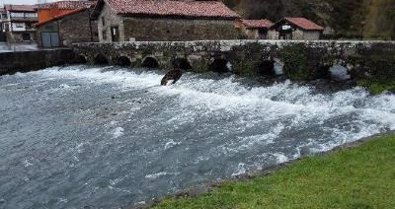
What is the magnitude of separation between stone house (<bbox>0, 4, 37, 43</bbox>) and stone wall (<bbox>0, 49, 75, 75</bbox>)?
40.1 m

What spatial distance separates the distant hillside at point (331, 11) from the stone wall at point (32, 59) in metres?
37.0

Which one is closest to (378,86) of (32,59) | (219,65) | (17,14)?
(219,65)

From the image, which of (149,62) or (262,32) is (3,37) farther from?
(149,62)

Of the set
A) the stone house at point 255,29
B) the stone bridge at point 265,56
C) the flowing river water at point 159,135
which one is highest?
the stone house at point 255,29

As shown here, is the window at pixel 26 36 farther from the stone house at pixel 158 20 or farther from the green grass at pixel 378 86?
the green grass at pixel 378 86

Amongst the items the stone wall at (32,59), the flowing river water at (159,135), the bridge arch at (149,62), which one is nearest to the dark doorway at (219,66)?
the flowing river water at (159,135)

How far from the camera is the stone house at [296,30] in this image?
179 ft

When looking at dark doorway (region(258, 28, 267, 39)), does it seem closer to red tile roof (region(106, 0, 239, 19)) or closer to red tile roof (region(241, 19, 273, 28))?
red tile roof (region(241, 19, 273, 28))

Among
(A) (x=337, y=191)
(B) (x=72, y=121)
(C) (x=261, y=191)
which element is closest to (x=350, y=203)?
(A) (x=337, y=191)

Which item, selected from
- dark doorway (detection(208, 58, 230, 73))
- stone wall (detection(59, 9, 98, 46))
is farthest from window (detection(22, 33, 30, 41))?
dark doorway (detection(208, 58, 230, 73))

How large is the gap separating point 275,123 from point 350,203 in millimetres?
9453

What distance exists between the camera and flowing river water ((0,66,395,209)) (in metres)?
12.6

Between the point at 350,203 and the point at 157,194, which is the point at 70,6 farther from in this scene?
the point at 350,203

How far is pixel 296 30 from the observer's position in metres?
55.6
